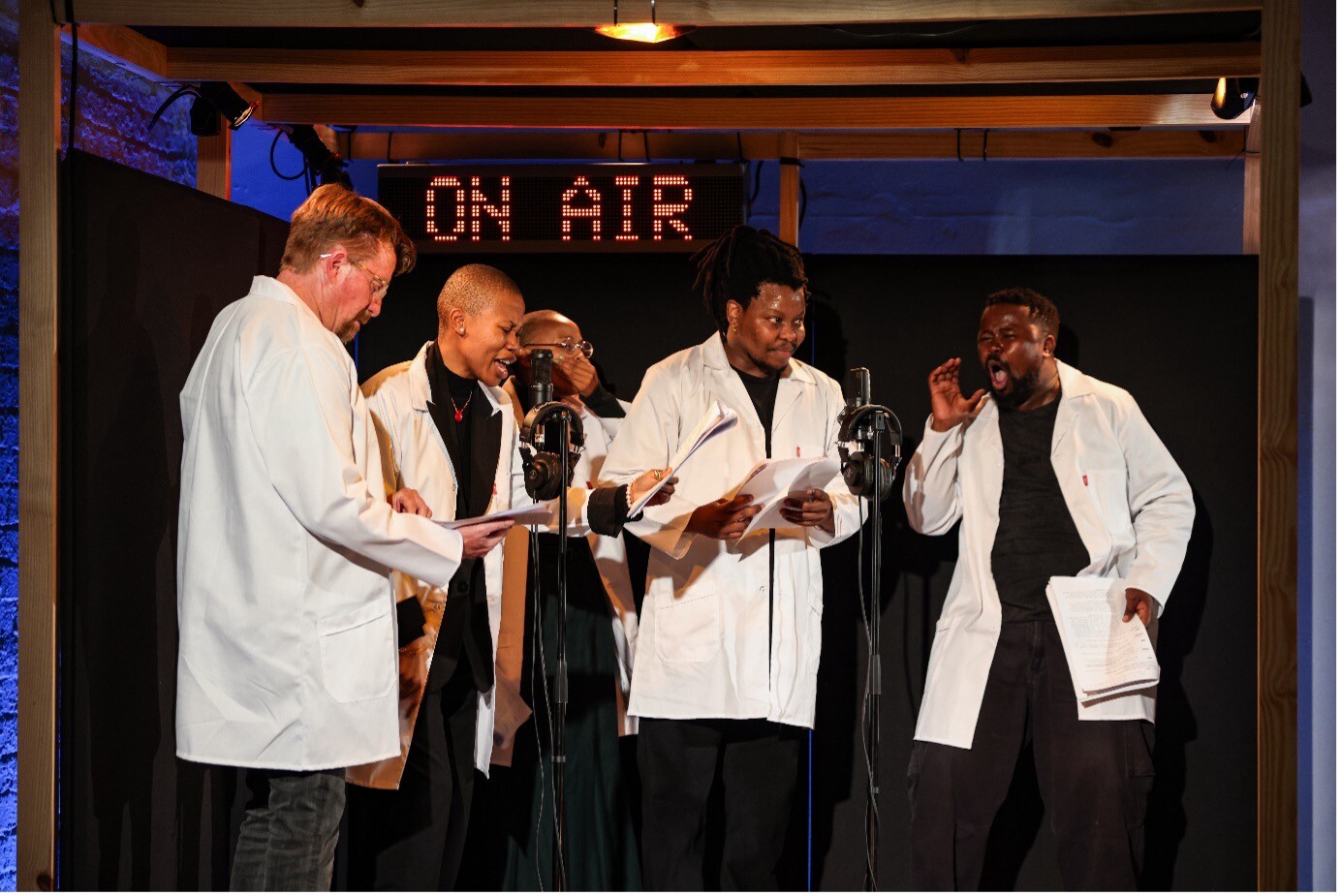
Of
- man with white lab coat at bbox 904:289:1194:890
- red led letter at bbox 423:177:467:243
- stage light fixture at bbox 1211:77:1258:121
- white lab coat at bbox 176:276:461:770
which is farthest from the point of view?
red led letter at bbox 423:177:467:243

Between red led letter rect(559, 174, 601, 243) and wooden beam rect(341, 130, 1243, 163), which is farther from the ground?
wooden beam rect(341, 130, 1243, 163)

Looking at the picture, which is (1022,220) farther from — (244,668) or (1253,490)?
(244,668)

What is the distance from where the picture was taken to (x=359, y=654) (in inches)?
128

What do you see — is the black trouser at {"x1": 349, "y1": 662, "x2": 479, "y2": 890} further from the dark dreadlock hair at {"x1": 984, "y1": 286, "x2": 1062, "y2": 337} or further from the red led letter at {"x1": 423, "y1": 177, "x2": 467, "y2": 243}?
the dark dreadlock hair at {"x1": 984, "y1": 286, "x2": 1062, "y2": 337}

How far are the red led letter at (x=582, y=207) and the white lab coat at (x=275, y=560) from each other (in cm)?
206

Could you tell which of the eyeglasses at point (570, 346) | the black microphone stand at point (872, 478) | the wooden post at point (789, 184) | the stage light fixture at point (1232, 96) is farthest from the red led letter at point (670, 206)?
the stage light fixture at point (1232, 96)

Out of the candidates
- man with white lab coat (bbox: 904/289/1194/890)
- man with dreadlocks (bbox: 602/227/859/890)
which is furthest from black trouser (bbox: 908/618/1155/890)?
man with dreadlocks (bbox: 602/227/859/890)

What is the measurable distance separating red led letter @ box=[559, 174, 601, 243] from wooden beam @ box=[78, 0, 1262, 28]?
1.43 meters

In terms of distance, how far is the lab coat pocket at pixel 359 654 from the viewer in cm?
321

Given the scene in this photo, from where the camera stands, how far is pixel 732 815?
169 inches

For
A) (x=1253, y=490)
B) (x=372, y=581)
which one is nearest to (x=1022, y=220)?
(x=1253, y=490)

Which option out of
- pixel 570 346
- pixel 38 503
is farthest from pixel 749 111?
pixel 38 503

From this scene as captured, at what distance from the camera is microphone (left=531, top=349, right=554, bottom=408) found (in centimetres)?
364

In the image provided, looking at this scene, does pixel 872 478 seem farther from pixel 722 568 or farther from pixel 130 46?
pixel 130 46
